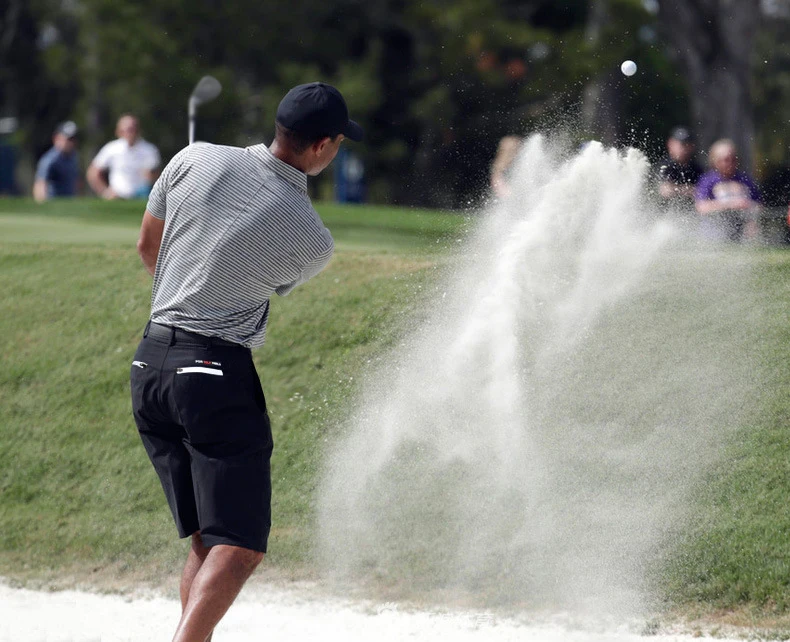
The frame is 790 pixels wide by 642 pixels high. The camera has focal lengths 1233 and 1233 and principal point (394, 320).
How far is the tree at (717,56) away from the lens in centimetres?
2041

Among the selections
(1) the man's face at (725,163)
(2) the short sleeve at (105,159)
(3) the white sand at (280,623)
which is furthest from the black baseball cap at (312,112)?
(2) the short sleeve at (105,159)

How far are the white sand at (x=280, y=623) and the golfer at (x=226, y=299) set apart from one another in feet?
4.82

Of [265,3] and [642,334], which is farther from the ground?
[265,3]

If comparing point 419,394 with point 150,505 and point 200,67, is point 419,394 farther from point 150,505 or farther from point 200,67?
point 200,67

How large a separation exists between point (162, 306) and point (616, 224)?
279cm

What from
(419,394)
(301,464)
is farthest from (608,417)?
(301,464)

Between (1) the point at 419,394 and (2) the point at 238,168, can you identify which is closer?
(2) the point at 238,168

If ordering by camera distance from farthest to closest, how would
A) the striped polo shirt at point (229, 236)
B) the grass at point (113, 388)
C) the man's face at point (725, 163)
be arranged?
the man's face at point (725, 163), the grass at point (113, 388), the striped polo shirt at point (229, 236)

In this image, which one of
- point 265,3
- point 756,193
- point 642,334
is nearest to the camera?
point 642,334

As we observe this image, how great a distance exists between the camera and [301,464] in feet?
22.0

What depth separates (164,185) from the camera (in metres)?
4.24

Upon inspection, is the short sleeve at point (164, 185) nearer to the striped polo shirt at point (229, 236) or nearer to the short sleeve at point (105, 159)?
the striped polo shirt at point (229, 236)

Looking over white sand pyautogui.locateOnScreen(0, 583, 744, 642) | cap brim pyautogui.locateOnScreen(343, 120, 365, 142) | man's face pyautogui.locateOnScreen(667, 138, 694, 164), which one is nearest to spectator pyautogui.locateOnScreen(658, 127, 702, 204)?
man's face pyautogui.locateOnScreen(667, 138, 694, 164)

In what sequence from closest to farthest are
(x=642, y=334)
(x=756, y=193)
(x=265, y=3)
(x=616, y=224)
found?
1. (x=616, y=224)
2. (x=642, y=334)
3. (x=756, y=193)
4. (x=265, y=3)
